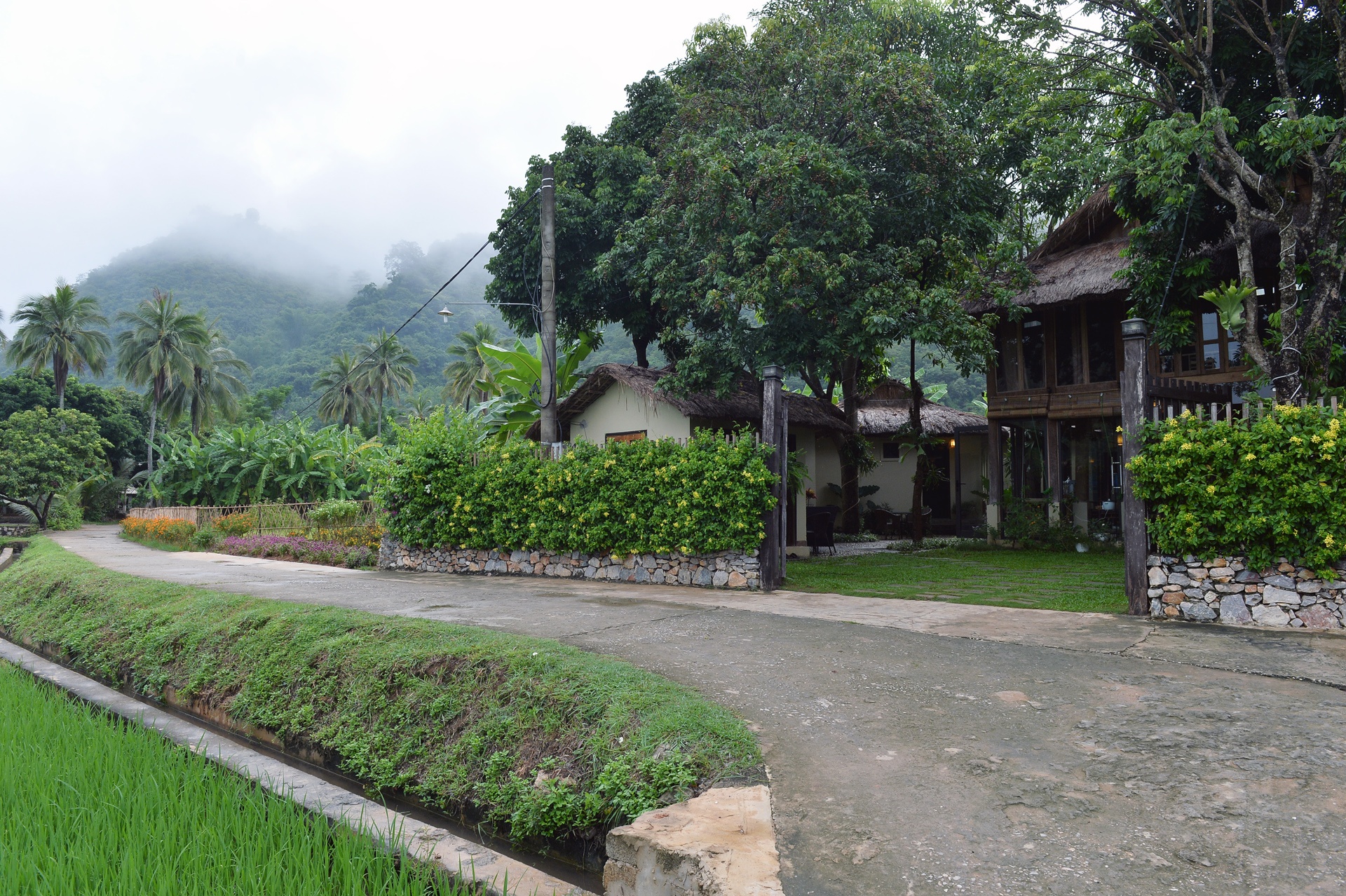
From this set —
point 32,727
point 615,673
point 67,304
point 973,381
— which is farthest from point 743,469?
point 67,304

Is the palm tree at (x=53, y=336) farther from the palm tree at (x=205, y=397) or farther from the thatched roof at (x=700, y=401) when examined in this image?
the thatched roof at (x=700, y=401)

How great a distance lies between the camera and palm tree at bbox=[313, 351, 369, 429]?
55156 mm

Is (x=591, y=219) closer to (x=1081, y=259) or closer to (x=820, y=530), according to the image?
(x=820, y=530)

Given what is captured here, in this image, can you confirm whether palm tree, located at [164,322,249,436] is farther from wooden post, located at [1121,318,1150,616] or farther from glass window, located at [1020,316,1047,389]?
wooden post, located at [1121,318,1150,616]

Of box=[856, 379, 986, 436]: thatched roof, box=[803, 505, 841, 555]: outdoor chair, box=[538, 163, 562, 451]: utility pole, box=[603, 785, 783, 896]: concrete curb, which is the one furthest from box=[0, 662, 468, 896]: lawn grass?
box=[856, 379, 986, 436]: thatched roof

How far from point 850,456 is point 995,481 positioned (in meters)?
3.06

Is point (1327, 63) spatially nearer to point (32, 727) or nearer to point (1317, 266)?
point (1317, 266)

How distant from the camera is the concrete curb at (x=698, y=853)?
2799 mm

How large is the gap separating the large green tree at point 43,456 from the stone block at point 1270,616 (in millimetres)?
36674

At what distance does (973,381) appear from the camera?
4350cm

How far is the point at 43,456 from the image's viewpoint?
31438 mm

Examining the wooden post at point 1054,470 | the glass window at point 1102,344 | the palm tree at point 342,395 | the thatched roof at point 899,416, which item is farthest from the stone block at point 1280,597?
the palm tree at point 342,395

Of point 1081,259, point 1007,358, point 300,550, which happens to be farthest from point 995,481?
point 300,550

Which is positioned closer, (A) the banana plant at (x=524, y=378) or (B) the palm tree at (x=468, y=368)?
(A) the banana plant at (x=524, y=378)
